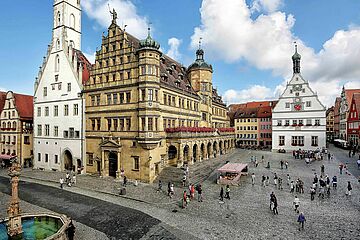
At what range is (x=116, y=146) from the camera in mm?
32594

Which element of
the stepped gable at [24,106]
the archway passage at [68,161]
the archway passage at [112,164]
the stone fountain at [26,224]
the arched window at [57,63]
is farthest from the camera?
the stepped gable at [24,106]

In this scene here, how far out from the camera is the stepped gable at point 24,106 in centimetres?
4688

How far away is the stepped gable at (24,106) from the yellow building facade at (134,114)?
1931 centimetres

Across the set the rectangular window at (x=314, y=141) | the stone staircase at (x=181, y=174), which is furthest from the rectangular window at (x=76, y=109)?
the rectangular window at (x=314, y=141)

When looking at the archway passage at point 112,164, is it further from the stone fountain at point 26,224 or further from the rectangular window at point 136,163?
the stone fountain at point 26,224

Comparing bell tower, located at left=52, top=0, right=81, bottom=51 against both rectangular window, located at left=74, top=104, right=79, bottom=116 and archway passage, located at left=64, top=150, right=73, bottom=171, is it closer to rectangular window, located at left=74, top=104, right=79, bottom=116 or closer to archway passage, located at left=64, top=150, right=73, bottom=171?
rectangular window, located at left=74, top=104, right=79, bottom=116

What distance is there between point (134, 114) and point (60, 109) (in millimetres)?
16200

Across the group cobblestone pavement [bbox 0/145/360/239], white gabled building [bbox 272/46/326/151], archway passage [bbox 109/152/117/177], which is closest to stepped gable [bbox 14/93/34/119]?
archway passage [bbox 109/152/117/177]

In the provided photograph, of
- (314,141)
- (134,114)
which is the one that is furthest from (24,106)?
(314,141)

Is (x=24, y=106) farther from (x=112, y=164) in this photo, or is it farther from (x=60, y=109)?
(x=112, y=164)

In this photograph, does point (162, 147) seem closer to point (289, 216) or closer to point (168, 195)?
point (168, 195)

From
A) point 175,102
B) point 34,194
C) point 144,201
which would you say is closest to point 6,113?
point 34,194

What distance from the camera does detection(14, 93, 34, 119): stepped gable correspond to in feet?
154

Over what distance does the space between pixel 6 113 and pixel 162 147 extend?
36.5 metres
